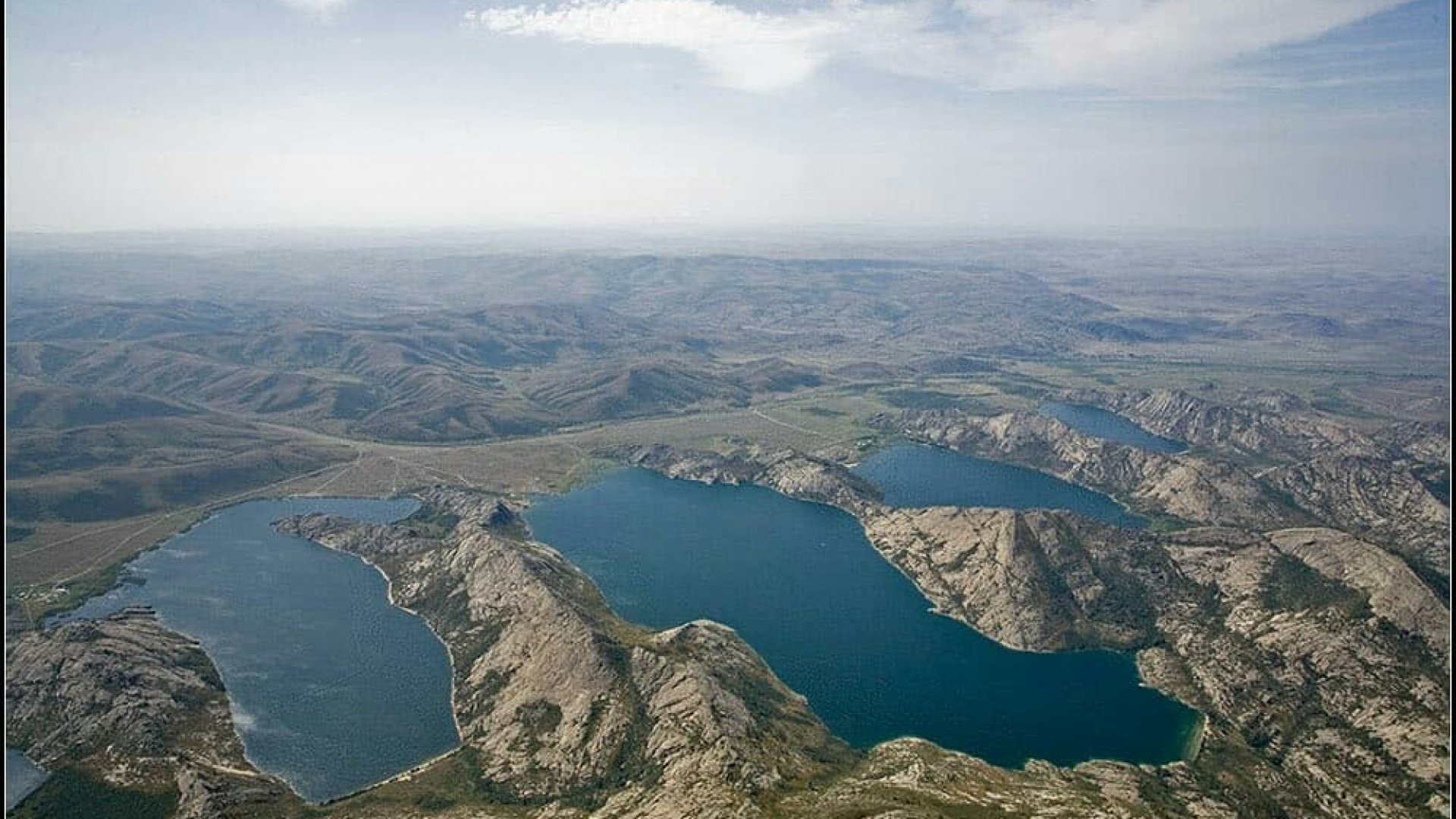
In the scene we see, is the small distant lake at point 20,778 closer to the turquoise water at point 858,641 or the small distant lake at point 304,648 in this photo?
the small distant lake at point 304,648

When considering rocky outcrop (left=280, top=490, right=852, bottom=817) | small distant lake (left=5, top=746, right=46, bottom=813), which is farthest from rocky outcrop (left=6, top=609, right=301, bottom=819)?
rocky outcrop (left=280, top=490, right=852, bottom=817)

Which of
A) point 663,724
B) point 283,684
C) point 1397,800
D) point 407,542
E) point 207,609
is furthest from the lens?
point 407,542

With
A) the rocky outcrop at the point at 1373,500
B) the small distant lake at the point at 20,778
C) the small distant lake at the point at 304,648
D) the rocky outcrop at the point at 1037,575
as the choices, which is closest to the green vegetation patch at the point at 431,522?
the small distant lake at the point at 304,648

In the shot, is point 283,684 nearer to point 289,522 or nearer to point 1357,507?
point 289,522

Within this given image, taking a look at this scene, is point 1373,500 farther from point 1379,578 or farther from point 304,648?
point 304,648

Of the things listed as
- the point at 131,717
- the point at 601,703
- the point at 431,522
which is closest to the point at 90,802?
the point at 131,717

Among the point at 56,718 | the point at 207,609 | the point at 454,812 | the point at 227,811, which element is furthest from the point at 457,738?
the point at 207,609
